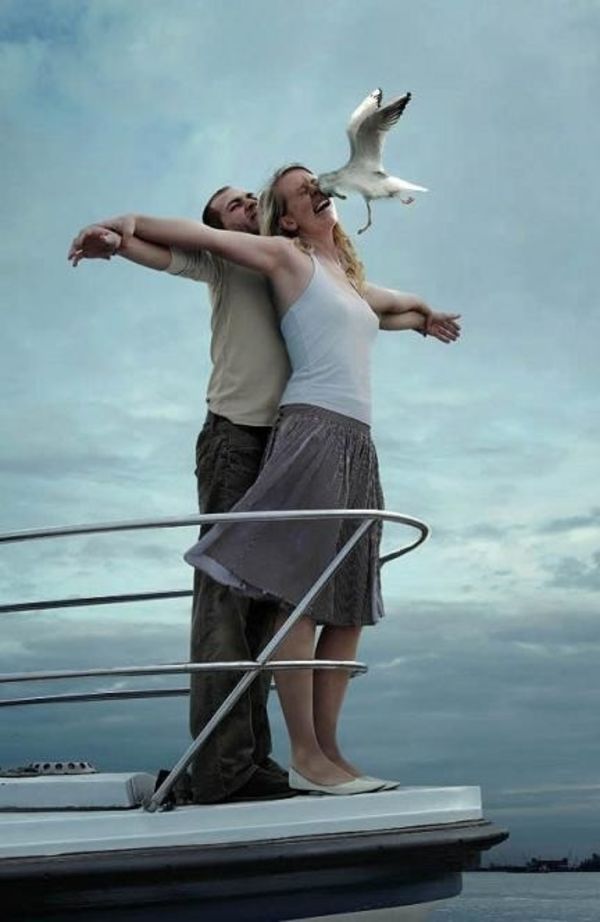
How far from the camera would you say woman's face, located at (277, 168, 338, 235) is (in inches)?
171

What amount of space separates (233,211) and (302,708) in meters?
1.58

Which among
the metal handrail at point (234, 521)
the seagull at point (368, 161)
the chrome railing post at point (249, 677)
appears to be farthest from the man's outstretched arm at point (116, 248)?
the chrome railing post at point (249, 677)

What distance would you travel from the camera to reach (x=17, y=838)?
361 centimetres

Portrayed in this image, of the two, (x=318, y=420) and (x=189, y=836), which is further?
(x=318, y=420)

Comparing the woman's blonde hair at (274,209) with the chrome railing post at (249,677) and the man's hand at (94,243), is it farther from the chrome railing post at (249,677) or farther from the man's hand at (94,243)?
the chrome railing post at (249,677)

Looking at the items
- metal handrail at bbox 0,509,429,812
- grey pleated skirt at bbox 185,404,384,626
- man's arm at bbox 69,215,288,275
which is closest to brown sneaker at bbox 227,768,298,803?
metal handrail at bbox 0,509,429,812

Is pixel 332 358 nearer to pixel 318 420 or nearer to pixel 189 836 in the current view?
pixel 318 420

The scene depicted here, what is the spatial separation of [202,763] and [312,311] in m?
1.34

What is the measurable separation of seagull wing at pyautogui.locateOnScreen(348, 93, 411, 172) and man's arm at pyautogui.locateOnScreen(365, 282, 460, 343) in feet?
1.99

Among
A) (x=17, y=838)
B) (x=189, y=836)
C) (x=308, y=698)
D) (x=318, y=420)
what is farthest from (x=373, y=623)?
(x=17, y=838)

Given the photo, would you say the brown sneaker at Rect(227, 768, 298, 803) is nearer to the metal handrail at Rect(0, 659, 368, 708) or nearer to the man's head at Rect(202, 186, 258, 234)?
the metal handrail at Rect(0, 659, 368, 708)

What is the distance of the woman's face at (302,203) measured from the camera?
4.34 m

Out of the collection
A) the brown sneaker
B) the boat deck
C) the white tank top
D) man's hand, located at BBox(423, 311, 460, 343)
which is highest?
man's hand, located at BBox(423, 311, 460, 343)

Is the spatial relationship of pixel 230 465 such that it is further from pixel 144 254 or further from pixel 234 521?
pixel 144 254
